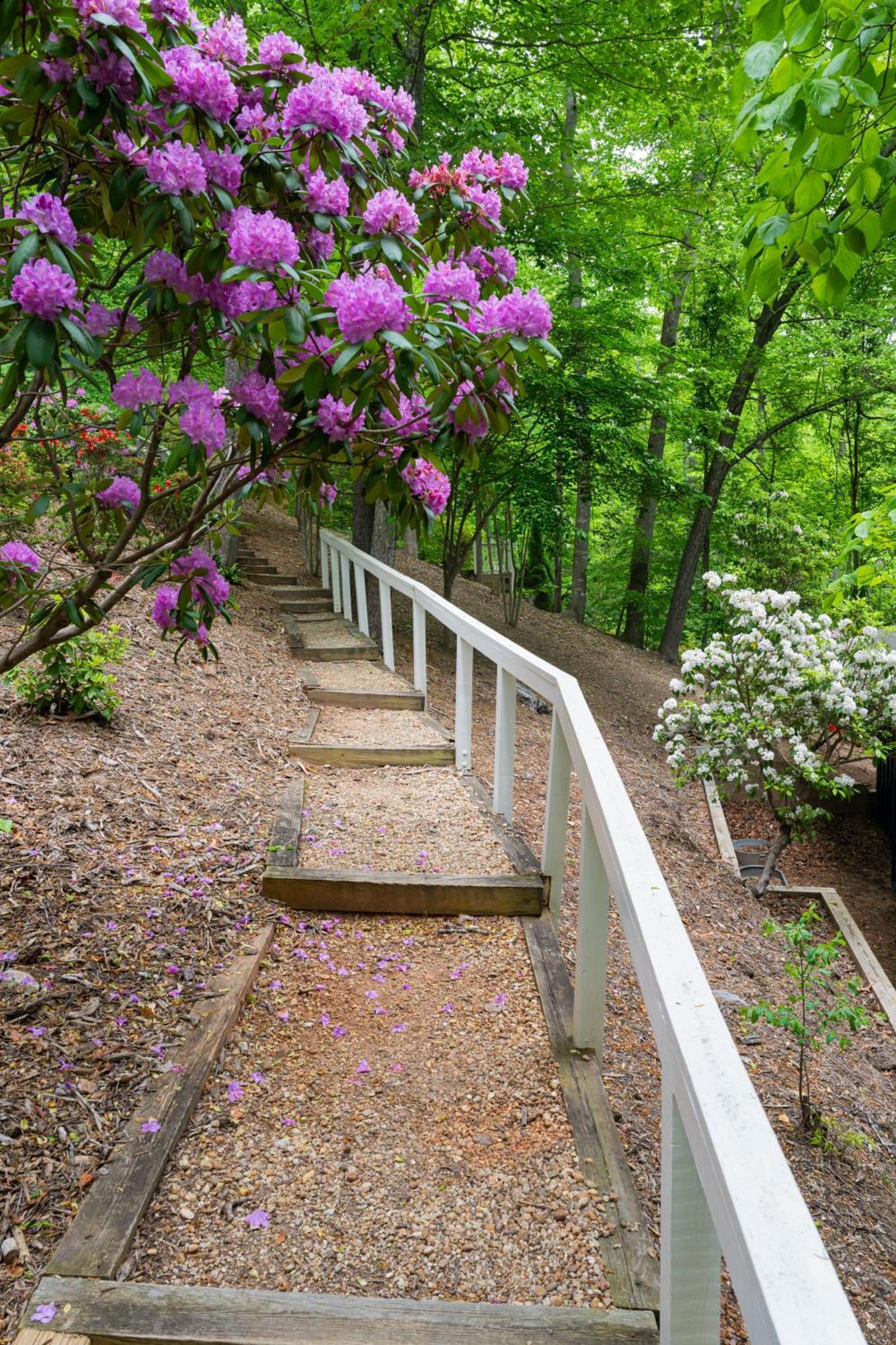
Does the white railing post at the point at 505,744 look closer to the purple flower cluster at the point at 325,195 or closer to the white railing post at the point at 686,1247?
the purple flower cluster at the point at 325,195

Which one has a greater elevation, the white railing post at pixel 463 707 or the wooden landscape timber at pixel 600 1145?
the white railing post at pixel 463 707

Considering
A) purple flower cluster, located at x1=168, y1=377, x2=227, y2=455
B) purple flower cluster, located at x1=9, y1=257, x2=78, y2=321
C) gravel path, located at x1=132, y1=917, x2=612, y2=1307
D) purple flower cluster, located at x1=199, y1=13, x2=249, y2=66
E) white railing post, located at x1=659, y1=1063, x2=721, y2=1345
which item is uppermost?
purple flower cluster, located at x1=199, y1=13, x2=249, y2=66

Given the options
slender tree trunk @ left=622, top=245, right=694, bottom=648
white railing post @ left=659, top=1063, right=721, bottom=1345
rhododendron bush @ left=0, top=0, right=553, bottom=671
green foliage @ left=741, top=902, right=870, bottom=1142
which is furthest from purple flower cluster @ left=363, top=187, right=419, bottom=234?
slender tree trunk @ left=622, top=245, right=694, bottom=648

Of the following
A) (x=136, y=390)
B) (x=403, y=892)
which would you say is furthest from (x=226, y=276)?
(x=403, y=892)

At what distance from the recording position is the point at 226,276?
1695 millimetres

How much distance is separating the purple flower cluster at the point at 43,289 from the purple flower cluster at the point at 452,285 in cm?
87

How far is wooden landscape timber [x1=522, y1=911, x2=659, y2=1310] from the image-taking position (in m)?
1.81

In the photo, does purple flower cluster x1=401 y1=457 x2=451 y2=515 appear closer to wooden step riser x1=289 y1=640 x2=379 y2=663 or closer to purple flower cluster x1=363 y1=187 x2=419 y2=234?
purple flower cluster x1=363 y1=187 x2=419 y2=234

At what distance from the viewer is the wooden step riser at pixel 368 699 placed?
21.3ft

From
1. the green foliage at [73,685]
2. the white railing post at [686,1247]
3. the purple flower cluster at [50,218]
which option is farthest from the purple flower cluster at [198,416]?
the green foliage at [73,685]

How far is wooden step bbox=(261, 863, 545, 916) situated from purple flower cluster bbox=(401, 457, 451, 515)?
1520mm

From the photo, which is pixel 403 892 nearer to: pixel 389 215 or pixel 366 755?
pixel 366 755

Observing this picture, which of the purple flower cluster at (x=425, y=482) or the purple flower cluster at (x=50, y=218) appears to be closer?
the purple flower cluster at (x=50, y=218)

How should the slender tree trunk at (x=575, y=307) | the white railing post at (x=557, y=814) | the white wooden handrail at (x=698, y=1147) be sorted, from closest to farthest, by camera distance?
the white wooden handrail at (x=698, y=1147) < the white railing post at (x=557, y=814) < the slender tree trunk at (x=575, y=307)
